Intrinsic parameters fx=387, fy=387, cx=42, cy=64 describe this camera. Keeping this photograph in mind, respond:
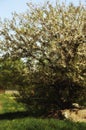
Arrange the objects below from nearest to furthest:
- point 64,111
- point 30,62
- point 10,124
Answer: point 10,124 → point 64,111 → point 30,62

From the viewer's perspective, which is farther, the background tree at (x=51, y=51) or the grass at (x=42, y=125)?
the background tree at (x=51, y=51)

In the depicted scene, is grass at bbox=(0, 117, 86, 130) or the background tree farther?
the background tree

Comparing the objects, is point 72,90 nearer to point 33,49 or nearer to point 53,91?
point 53,91

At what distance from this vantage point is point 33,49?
2458 centimetres

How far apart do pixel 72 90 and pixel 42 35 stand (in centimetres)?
400

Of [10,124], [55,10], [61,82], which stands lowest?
[10,124]

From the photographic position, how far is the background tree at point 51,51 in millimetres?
24047

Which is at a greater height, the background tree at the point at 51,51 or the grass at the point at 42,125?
the background tree at the point at 51,51

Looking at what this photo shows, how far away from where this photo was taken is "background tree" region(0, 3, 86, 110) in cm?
2405

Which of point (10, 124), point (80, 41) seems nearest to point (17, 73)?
point (80, 41)

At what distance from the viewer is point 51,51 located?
2392cm

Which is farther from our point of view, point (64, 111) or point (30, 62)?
point (30, 62)

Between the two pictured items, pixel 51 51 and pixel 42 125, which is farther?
pixel 51 51

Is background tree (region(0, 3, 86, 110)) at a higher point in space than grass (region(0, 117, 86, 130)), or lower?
higher
